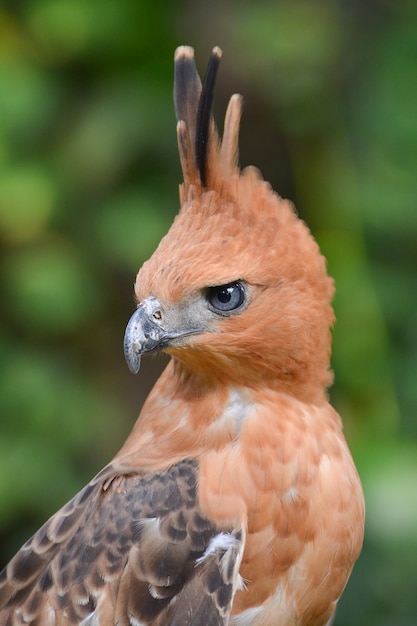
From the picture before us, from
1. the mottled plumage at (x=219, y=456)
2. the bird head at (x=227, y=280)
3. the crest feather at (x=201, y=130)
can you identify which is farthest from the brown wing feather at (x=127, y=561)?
the crest feather at (x=201, y=130)

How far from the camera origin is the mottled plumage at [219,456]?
2.19 m

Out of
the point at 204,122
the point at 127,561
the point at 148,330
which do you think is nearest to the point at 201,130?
the point at 204,122

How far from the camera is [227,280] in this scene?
2.17m

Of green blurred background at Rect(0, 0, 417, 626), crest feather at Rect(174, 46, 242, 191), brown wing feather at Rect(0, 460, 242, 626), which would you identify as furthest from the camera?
green blurred background at Rect(0, 0, 417, 626)

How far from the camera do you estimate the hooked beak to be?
2.18 meters

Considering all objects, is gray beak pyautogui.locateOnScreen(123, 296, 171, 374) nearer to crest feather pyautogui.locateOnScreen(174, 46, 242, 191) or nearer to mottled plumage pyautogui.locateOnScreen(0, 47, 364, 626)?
mottled plumage pyautogui.locateOnScreen(0, 47, 364, 626)

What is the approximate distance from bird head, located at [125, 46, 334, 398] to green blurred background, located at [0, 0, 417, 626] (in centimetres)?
101

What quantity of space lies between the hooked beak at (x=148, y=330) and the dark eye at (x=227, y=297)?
0.29 feet

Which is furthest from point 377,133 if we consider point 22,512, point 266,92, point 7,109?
point 22,512

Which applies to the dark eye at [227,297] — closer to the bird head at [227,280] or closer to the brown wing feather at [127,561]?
the bird head at [227,280]

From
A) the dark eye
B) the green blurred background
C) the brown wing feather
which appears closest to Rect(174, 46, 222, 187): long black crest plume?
the dark eye

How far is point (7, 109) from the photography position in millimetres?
3355

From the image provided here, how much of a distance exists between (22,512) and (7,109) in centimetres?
139

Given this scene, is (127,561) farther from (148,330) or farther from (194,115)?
(194,115)
